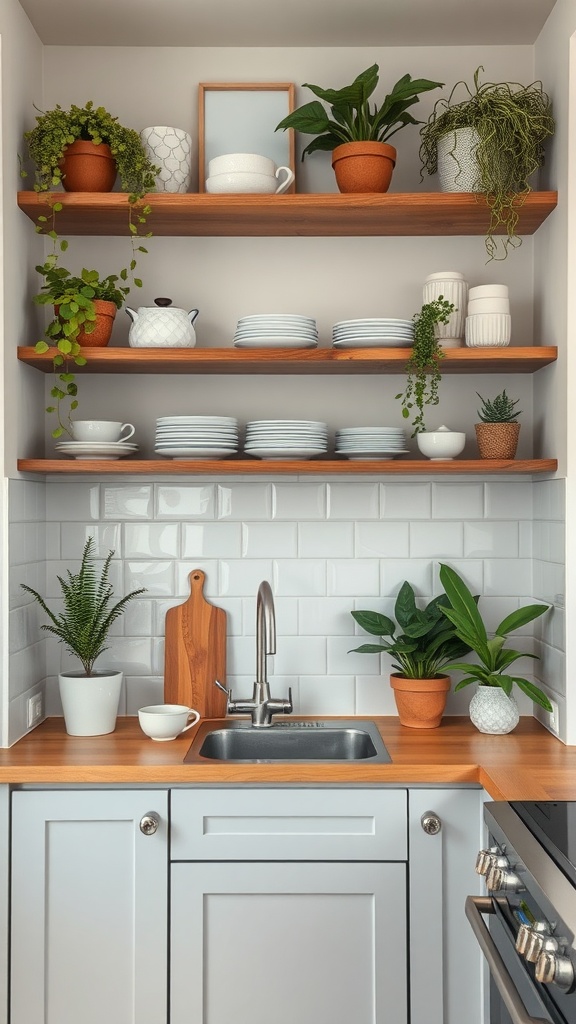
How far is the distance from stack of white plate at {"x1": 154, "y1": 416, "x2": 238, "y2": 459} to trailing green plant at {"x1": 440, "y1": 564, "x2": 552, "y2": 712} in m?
0.71

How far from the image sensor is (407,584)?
8.49ft

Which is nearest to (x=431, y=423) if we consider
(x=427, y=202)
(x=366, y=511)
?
(x=366, y=511)

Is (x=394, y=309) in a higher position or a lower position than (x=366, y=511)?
higher

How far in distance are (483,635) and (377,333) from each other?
826 mm

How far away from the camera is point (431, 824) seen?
2082 millimetres

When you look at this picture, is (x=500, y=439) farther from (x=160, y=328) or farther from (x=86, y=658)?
(x=86, y=658)

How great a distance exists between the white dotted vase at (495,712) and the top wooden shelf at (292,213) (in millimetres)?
1255

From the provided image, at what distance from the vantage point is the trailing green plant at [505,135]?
2.36m

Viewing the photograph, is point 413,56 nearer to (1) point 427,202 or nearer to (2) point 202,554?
(1) point 427,202

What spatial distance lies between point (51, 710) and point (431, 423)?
4.49ft

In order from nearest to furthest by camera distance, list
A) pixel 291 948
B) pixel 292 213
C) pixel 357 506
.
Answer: pixel 291 948
pixel 292 213
pixel 357 506

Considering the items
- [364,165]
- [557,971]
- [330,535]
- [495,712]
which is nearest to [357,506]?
[330,535]

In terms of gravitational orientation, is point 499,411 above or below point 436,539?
above

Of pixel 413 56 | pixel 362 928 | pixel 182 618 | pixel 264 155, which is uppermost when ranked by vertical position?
pixel 413 56
